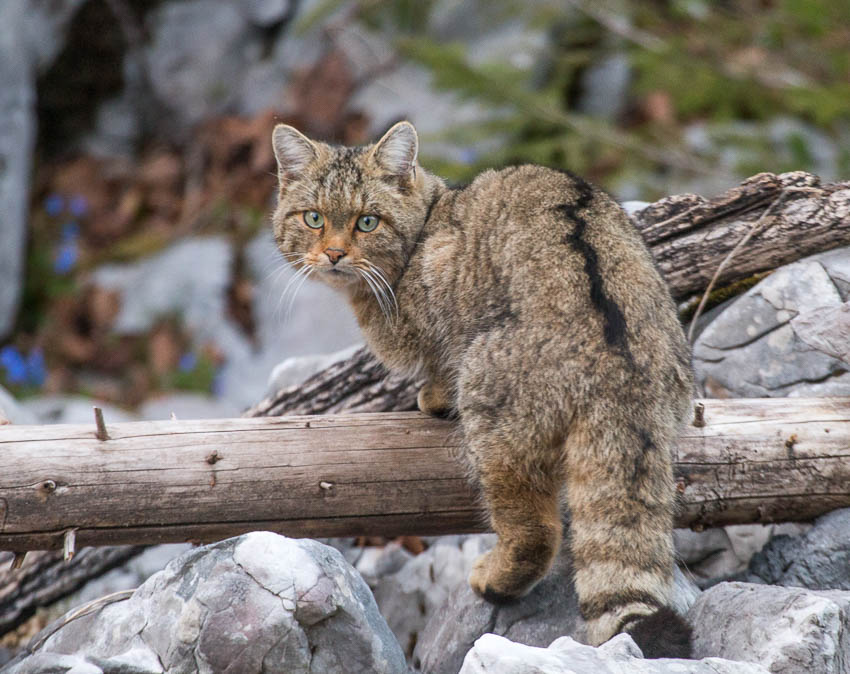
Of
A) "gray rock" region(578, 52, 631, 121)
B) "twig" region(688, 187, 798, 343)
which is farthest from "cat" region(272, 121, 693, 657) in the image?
"gray rock" region(578, 52, 631, 121)

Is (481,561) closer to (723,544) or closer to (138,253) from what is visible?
(723,544)

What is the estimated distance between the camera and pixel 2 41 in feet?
22.8

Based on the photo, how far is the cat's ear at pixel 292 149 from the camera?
4.12 meters

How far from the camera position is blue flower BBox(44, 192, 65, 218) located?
8562 millimetres

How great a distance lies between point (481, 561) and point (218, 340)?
518 cm

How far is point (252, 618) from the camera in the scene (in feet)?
9.42

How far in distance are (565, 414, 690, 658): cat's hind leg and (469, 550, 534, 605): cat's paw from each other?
422 mm

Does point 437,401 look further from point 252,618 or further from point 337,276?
point 252,618

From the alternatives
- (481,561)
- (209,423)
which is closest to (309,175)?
(209,423)

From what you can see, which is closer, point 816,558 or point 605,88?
point 816,558

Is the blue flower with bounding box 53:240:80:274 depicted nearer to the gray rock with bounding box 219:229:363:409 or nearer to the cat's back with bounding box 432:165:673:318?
the gray rock with bounding box 219:229:363:409

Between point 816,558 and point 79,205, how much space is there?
292 inches

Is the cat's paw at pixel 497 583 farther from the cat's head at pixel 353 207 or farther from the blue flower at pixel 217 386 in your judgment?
the blue flower at pixel 217 386

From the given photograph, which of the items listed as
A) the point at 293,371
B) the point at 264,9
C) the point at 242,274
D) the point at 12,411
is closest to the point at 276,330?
the point at 242,274
